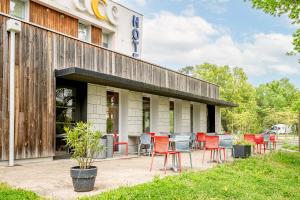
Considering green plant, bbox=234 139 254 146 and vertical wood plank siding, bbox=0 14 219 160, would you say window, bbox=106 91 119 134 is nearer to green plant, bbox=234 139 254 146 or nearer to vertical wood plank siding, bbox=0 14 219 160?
vertical wood plank siding, bbox=0 14 219 160

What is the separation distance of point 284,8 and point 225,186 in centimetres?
1045

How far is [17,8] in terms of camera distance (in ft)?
43.2

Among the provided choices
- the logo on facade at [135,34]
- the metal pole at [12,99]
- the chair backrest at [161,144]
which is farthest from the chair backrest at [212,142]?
the logo on facade at [135,34]

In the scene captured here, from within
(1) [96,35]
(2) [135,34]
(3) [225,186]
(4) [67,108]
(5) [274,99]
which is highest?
(2) [135,34]

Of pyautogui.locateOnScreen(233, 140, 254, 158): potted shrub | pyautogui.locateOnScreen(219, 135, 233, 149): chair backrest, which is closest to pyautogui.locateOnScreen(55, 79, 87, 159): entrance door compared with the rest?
pyautogui.locateOnScreen(219, 135, 233, 149): chair backrest

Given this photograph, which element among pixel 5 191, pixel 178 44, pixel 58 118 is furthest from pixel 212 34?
pixel 5 191

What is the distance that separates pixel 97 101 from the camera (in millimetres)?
12633

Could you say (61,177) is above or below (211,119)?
below

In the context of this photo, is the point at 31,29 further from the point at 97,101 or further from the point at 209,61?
the point at 209,61

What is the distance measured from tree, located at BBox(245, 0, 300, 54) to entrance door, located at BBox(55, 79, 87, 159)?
8255 millimetres

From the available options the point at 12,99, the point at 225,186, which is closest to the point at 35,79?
the point at 12,99

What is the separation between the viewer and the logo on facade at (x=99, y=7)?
50.2 ft

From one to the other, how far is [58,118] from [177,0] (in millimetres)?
10188

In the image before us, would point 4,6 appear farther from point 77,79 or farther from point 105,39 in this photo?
point 105,39
